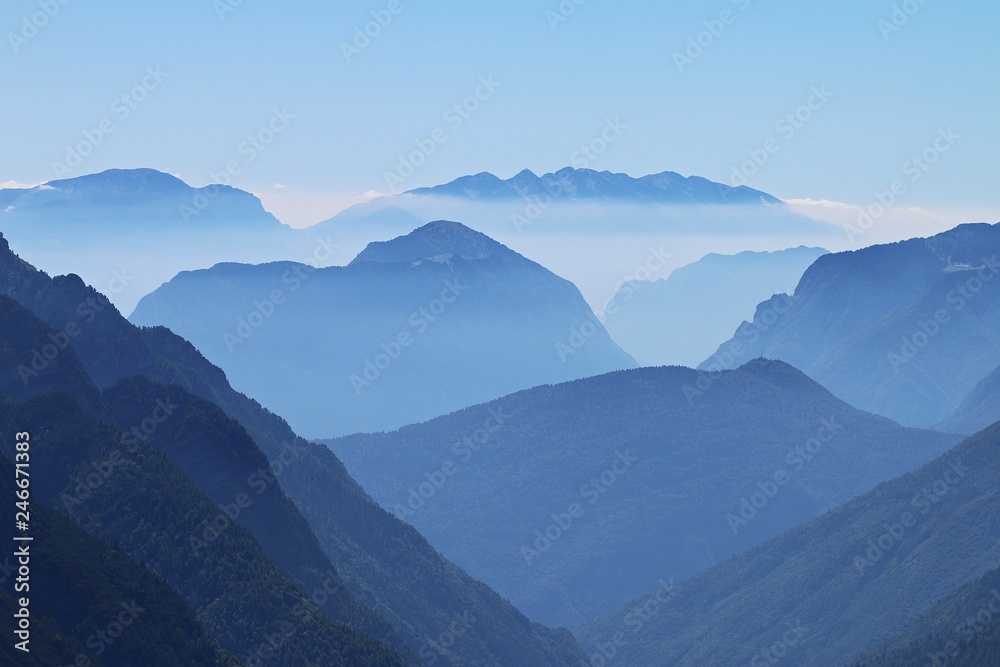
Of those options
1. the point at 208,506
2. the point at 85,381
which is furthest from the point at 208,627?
the point at 85,381

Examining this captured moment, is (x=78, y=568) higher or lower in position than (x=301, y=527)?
lower

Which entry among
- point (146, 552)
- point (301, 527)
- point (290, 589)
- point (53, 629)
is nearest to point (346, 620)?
point (301, 527)

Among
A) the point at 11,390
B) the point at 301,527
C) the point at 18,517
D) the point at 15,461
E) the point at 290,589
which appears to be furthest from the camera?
the point at 301,527

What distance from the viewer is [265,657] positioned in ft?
512

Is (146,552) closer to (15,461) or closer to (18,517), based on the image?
(15,461)

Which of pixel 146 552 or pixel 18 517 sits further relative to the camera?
pixel 146 552

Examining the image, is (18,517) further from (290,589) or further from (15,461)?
(290,589)

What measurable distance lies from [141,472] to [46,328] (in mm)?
36491

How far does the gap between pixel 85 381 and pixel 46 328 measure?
12041 mm

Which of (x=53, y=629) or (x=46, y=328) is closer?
(x=53, y=629)

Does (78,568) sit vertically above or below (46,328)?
below

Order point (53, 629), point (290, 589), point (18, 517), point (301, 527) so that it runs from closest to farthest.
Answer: point (53, 629) → point (18, 517) → point (290, 589) → point (301, 527)

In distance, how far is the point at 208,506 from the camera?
171 meters

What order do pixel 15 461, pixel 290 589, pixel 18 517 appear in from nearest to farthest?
pixel 18 517, pixel 15 461, pixel 290 589
